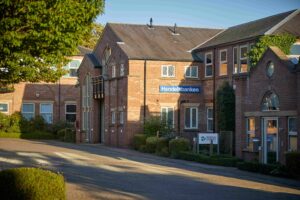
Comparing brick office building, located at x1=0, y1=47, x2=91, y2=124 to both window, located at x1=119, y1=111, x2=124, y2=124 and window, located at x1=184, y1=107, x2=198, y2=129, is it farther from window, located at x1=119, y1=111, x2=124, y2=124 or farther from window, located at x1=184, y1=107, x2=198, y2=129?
window, located at x1=184, y1=107, x2=198, y2=129

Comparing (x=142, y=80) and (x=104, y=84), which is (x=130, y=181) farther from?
(x=104, y=84)

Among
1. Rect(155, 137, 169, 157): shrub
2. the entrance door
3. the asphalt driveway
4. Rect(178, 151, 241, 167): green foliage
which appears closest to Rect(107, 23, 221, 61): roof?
Rect(155, 137, 169, 157): shrub

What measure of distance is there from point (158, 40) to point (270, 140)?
19065 mm

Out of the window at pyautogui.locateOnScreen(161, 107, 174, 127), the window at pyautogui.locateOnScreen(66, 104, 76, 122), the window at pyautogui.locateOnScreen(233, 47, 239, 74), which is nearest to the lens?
the window at pyautogui.locateOnScreen(233, 47, 239, 74)

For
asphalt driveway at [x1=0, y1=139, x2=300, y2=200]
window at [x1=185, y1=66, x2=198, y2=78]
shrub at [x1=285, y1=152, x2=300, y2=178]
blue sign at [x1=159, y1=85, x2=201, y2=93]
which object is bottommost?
asphalt driveway at [x1=0, y1=139, x2=300, y2=200]

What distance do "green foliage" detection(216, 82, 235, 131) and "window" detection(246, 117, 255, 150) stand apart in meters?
6.30

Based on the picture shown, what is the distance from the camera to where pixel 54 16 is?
18344 millimetres

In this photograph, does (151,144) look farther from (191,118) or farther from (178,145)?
(191,118)

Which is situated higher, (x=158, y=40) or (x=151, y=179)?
(x=158, y=40)

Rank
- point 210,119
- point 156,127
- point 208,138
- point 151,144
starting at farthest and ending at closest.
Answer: point 210,119
point 156,127
point 151,144
point 208,138

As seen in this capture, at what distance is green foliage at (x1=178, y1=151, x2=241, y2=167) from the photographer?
32.6m

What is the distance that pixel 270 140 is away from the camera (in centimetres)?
3189

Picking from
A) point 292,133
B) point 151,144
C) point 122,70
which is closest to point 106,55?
point 122,70

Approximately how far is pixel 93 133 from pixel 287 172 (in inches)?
1046
